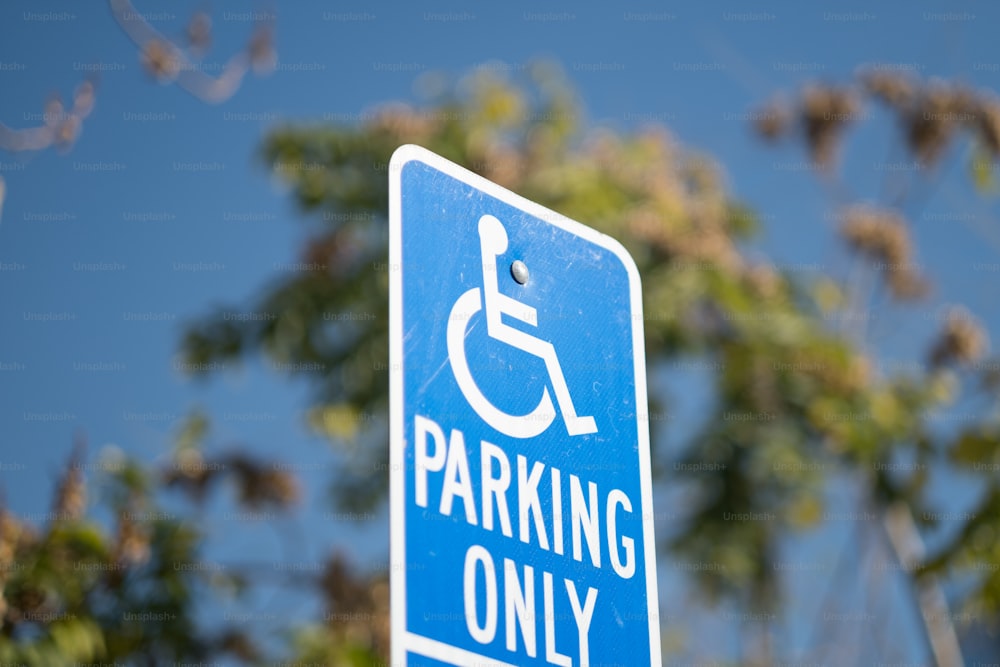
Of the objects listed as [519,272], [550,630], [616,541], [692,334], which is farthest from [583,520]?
[692,334]

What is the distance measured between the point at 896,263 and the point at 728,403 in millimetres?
1155

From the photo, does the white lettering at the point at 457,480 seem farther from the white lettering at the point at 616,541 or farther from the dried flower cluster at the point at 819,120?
the dried flower cluster at the point at 819,120

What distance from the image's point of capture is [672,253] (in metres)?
6.34

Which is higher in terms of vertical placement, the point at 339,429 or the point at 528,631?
the point at 339,429

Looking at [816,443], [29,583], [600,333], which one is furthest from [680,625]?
[600,333]

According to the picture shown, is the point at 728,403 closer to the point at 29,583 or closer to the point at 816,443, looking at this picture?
the point at 816,443

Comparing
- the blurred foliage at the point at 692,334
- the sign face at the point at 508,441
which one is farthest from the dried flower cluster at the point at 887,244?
the sign face at the point at 508,441

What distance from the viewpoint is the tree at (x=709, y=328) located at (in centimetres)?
619

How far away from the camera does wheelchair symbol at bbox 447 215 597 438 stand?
61.4 inches

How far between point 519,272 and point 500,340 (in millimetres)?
126

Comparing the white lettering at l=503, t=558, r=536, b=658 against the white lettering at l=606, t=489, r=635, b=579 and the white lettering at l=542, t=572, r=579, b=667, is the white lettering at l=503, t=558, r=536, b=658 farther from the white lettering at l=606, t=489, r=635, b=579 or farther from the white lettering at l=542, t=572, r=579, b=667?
the white lettering at l=606, t=489, r=635, b=579

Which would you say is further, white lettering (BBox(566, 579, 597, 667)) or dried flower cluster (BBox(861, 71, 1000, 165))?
dried flower cluster (BBox(861, 71, 1000, 165))

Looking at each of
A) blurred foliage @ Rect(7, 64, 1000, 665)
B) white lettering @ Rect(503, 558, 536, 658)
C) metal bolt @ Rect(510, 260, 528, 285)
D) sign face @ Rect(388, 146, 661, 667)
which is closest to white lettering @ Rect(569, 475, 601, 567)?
sign face @ Rect(388, 146, 661, 667)

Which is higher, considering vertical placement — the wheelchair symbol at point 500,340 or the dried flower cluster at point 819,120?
the dried flower cluster at point 819,120
